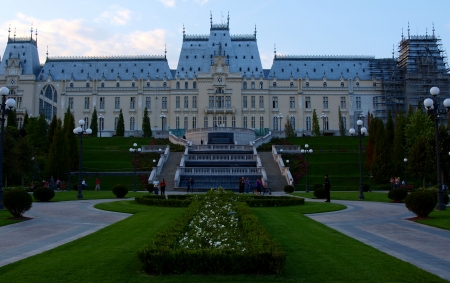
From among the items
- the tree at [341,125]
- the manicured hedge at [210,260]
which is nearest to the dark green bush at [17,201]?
the manicured hedge at [210,260]

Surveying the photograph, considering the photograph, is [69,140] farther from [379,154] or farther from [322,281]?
[322,281]

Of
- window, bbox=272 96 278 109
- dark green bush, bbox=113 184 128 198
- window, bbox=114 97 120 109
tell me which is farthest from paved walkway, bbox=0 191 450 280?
window, bbox=114 97 120 109

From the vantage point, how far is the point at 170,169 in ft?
184

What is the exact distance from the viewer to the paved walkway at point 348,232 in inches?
511

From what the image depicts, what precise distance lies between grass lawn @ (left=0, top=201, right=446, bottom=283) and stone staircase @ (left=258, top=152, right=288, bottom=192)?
33.9 m

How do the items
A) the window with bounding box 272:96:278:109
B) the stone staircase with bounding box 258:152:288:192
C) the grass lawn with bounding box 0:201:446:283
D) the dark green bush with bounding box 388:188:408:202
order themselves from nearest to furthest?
the grass lawn with bounding box 0:201:446:283
the dark green bush with bounding box 388:188:408:202
the stone staircase with bounding box 258:152:288:192
the window with bounding box 272:96:278:109

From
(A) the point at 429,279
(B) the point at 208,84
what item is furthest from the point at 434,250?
(B) the point at 208,84

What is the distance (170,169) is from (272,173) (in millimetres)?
12178

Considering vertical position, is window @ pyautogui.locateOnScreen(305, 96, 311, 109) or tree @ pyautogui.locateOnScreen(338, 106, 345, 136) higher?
window @ pyautogui.locateOnScreen(305, 96, 311, 109)

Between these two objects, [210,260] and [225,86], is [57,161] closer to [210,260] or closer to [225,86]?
[210,260]

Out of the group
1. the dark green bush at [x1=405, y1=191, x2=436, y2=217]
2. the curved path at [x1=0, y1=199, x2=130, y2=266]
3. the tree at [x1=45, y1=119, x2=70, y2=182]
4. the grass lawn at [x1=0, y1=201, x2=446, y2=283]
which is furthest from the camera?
the tree at [x1=45, y1=119, x2=70, y2=182]

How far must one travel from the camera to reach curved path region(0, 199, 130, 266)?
13.9 m

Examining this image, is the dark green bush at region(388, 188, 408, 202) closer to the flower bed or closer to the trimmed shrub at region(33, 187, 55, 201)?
the flower bed

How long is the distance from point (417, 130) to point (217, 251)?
187 ft
